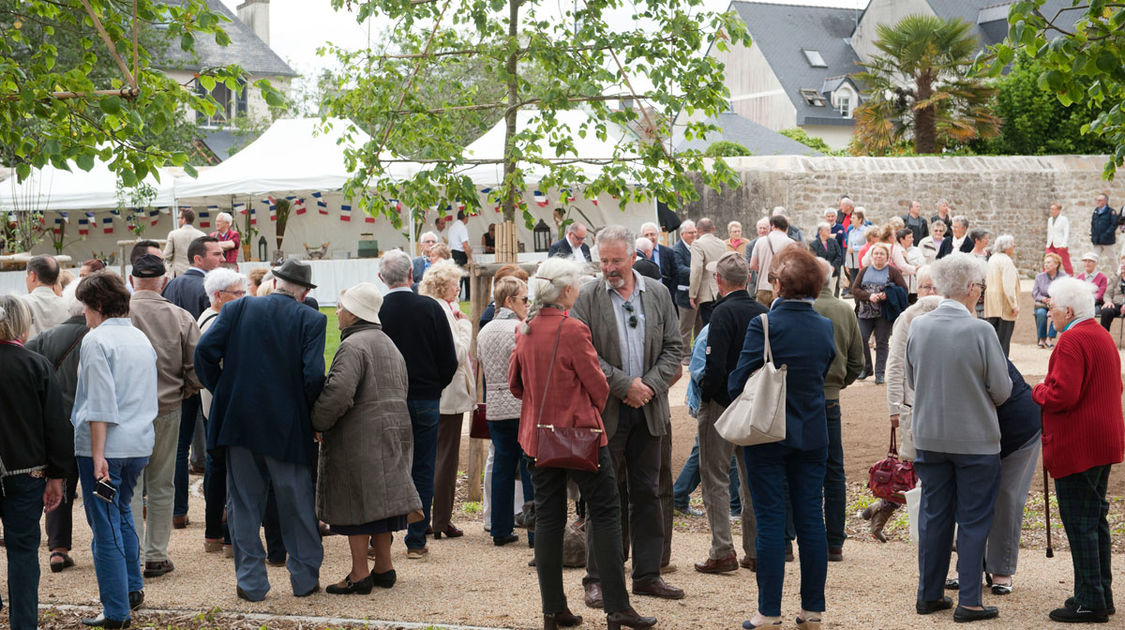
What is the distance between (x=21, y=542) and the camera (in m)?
4.95

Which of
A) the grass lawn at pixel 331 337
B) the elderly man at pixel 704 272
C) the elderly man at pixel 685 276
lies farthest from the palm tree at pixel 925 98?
the elderly man at pixel 704 272

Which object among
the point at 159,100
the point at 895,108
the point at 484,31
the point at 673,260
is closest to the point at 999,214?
the point at 895,108

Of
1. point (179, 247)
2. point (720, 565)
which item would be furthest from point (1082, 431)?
point (179, 247)

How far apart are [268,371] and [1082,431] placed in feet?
12.4

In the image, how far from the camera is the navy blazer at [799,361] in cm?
499

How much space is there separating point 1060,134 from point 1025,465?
2593 cm

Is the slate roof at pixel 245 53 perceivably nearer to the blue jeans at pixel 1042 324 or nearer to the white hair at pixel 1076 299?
the blue jeans at pixel 1042 324

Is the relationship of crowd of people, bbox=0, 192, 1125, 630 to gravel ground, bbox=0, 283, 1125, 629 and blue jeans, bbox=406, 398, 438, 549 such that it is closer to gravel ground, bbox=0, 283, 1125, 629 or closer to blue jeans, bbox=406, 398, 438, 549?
blue jeans, bbox=406, 398, 438, 549

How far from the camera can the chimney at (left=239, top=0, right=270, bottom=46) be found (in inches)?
2071

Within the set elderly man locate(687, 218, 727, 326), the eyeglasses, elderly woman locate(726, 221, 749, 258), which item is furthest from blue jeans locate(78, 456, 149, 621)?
elderly woman locate(726, 221, 749, 258)

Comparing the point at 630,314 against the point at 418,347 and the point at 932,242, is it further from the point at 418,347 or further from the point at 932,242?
the point at 932,242

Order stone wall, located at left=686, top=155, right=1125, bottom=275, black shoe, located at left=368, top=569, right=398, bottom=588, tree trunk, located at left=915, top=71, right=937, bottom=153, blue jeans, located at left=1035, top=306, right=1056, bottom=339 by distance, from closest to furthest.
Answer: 1. black shoe, located at left=368, top=569, right=398, bottom=588
2. blue jeans, located at left=1035, top=306, right=1056, bottom=339
3. stone wall, located at left=686, top=155, right=1125, bottom=275
4. tree trunk, located at left=915, top=71, right=937, bottom=153

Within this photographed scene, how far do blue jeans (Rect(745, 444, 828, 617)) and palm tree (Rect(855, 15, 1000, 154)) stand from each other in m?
24.9

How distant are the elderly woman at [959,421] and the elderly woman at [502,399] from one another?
2.38 meters
